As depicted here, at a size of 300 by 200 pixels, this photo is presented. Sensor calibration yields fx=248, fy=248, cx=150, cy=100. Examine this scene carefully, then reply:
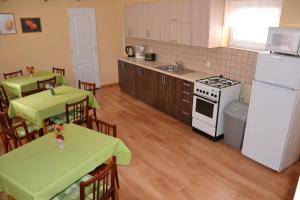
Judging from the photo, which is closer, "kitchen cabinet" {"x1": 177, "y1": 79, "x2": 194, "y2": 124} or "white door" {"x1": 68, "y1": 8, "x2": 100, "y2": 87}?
"kitchen cabinet" {"x1": 177, "y1": 79, "x2": 194, "y2": 124}

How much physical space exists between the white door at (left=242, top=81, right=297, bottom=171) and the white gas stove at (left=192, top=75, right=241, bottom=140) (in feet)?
1.72

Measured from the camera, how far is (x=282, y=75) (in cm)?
301

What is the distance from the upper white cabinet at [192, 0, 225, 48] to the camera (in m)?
4.08

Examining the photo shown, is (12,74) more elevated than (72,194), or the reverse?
(12,74)

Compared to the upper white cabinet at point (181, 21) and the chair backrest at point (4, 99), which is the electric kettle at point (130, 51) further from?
the chair backrest at point (4, 99)

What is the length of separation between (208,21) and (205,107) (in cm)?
143

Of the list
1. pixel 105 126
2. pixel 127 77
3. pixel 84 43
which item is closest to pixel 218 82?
pixel 105 126

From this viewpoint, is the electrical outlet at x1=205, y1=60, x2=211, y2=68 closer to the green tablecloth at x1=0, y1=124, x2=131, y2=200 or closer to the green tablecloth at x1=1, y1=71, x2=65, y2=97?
the green tablecloth at x1=0, y1=124, x2=131, y2=200

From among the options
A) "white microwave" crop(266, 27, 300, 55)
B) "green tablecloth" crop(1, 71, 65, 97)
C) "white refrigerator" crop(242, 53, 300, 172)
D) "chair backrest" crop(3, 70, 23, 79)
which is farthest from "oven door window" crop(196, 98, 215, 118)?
→ "chair backrest" crop(3, 70, 23, 79)

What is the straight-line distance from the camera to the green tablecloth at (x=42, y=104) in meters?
3.48

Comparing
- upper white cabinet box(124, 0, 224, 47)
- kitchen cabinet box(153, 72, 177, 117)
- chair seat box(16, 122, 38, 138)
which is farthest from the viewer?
kitchen cabinet box(153, 72, 177, 117)

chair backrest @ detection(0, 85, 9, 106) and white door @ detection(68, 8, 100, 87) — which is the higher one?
white door @ detection(68, 8, 100, 87)

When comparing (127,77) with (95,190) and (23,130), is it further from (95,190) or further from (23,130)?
(95,190)

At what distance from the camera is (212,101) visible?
155 inches
